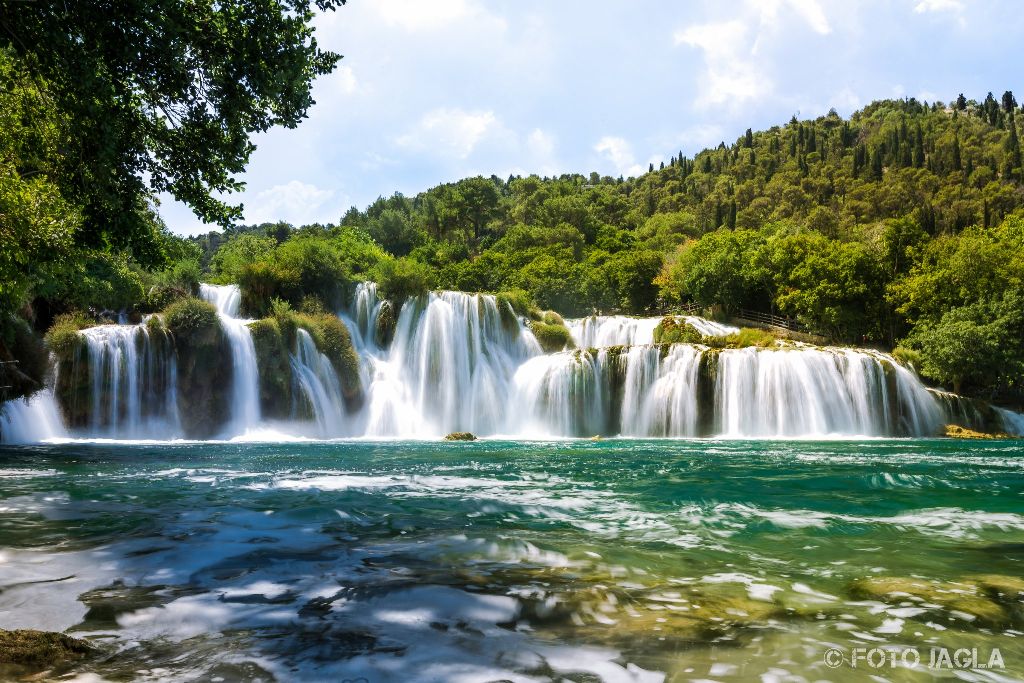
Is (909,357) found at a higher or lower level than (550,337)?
lower

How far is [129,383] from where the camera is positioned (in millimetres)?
25391

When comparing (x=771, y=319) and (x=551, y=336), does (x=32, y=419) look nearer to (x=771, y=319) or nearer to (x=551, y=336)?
(x=551, y=336)

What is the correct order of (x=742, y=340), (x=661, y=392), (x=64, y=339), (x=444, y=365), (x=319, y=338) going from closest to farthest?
1. (x=64, y=339)
2. (x=661, y=392)
3. (x=319, y=338)
4. (x=444, y=365)
5. (x=742, y=340)

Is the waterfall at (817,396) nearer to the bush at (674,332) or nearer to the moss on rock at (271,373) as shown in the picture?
the bush at (674,332)

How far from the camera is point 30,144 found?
10281mm

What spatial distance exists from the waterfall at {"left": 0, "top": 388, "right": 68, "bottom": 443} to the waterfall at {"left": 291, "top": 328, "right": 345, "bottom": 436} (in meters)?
9.13

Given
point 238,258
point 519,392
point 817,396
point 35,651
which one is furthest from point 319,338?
point 35,651

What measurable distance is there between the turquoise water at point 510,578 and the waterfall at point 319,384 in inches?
784

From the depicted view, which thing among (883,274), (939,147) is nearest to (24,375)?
(883,274)

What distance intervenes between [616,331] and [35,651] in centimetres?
3739

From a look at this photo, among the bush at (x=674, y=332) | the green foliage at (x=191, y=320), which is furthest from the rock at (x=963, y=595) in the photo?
the bush at (x=674, y=332)

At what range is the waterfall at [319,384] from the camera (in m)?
29.0

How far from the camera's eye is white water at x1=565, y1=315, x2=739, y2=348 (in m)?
38.5

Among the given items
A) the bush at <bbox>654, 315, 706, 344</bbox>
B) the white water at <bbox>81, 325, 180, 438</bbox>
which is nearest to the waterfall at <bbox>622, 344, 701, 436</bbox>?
the bush at <bbox>654, 315, 706, 344</bbox>
